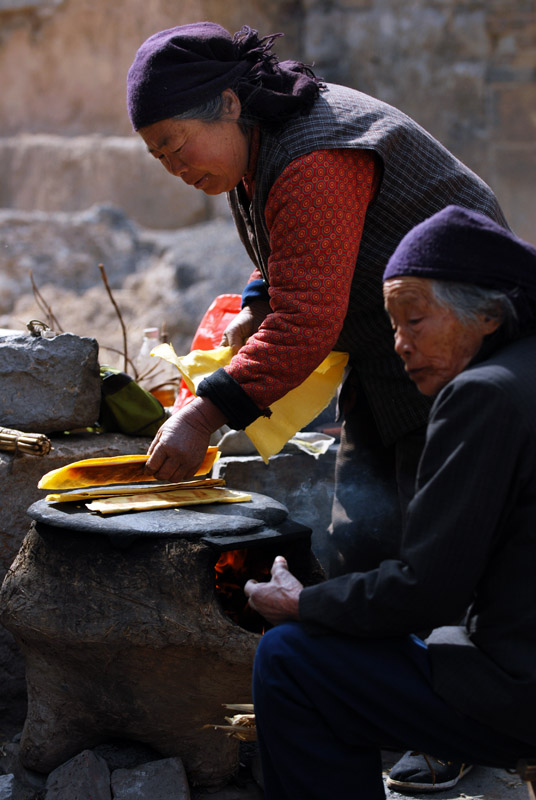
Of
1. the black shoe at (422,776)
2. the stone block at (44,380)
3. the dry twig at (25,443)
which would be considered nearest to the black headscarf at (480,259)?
the black shoe at (422,776)

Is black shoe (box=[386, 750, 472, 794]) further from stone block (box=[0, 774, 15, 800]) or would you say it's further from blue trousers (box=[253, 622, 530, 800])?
stone block (box=[0, 774, 15, 800])

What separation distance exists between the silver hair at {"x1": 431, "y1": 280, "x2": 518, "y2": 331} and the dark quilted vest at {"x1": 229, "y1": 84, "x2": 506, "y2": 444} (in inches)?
29.7

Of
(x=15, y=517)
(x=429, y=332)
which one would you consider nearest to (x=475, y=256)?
(x=429, y=332)

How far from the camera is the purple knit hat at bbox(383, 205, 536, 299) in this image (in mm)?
1726

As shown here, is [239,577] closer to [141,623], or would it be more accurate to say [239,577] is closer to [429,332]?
[141,623]

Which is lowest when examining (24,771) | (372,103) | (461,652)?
(24,771)

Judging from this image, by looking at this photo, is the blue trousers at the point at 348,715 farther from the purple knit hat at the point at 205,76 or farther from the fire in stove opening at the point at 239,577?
the purple knit hat at the point at 205,76

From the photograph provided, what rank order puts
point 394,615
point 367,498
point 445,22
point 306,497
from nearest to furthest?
point 394,615 → point 367,498 → point 306,497 → point 445,22

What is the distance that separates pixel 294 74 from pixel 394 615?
5.14ft

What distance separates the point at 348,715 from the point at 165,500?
0.99 meters

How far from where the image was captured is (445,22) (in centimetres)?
1045

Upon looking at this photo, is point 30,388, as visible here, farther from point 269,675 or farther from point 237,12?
point 237,12

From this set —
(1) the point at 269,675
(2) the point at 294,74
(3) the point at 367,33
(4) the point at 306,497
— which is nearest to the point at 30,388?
(4) the point at 306,497

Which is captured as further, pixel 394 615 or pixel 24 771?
pixel 24 771
